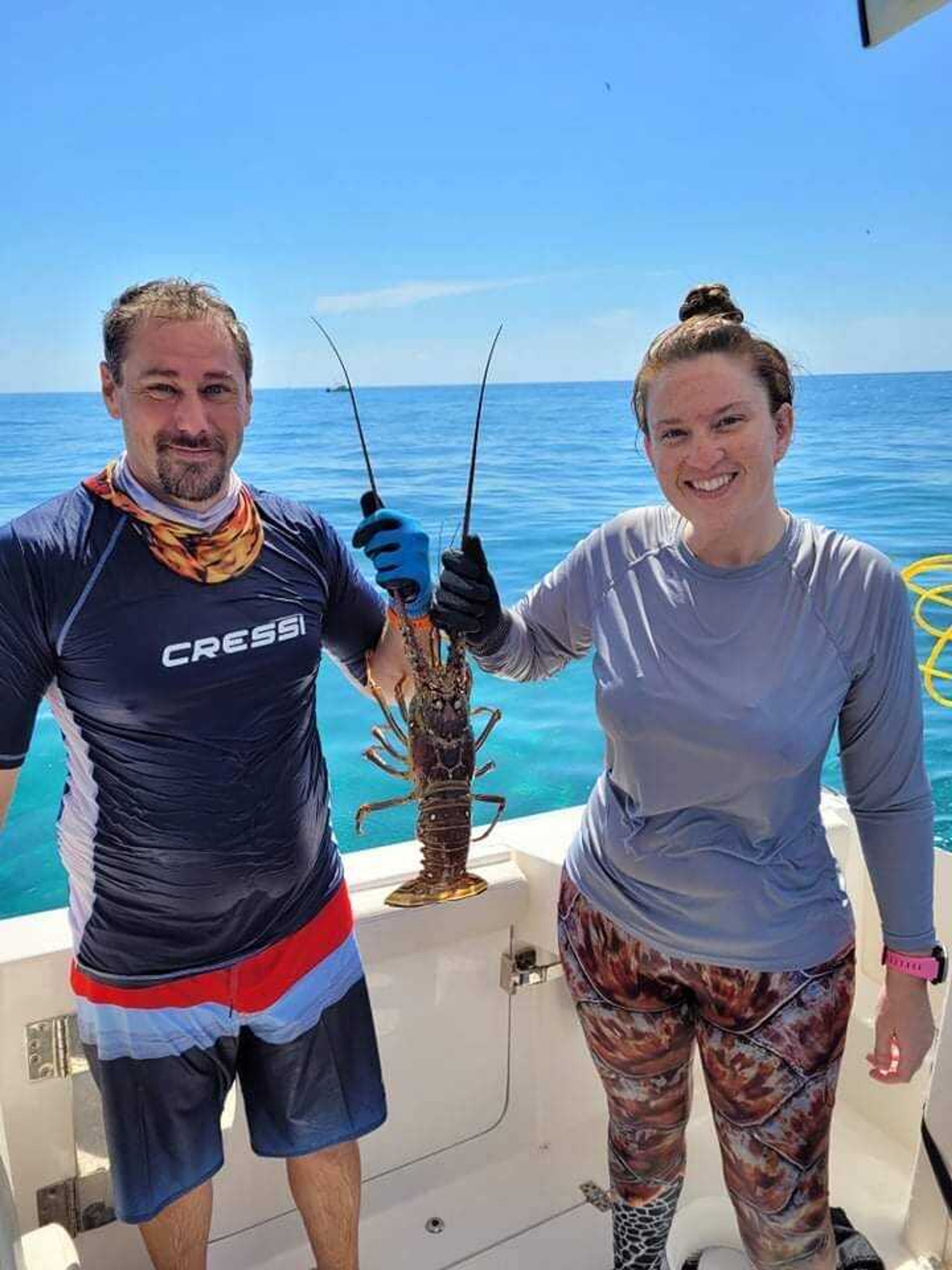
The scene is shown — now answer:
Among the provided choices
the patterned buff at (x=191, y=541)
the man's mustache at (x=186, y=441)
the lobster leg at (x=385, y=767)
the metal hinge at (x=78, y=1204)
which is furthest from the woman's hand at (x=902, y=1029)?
the metal hinge at (x=78, y=1204)

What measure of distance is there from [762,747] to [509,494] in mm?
12879

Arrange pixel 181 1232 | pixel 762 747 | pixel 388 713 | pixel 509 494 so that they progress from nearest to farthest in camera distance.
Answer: pixel 762 747
pixel 181 1232
pixel 388 713
pixel 509 494

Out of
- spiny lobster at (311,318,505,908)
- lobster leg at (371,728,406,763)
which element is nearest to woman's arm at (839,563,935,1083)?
spiny lobster at (311,318,505,908)

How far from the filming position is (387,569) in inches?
69.4

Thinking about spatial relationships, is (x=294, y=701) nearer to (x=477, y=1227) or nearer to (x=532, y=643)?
(x=532, y=643)

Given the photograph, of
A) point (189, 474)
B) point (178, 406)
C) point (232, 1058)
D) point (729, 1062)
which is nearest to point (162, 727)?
→ point (189, 474)

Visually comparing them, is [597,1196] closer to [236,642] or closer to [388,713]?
[388,713]

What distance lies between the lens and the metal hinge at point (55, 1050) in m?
1.89

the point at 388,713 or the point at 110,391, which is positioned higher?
the point at 110,391

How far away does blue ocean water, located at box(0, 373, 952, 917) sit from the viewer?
671cm

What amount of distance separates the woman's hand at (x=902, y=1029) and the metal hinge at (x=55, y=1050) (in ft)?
4.74

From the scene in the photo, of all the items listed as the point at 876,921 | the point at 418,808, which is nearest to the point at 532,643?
the point at 418,808

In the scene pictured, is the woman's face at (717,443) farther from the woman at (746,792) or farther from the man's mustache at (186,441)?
the man's mustache at (186,441)

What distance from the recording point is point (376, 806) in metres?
2.29
